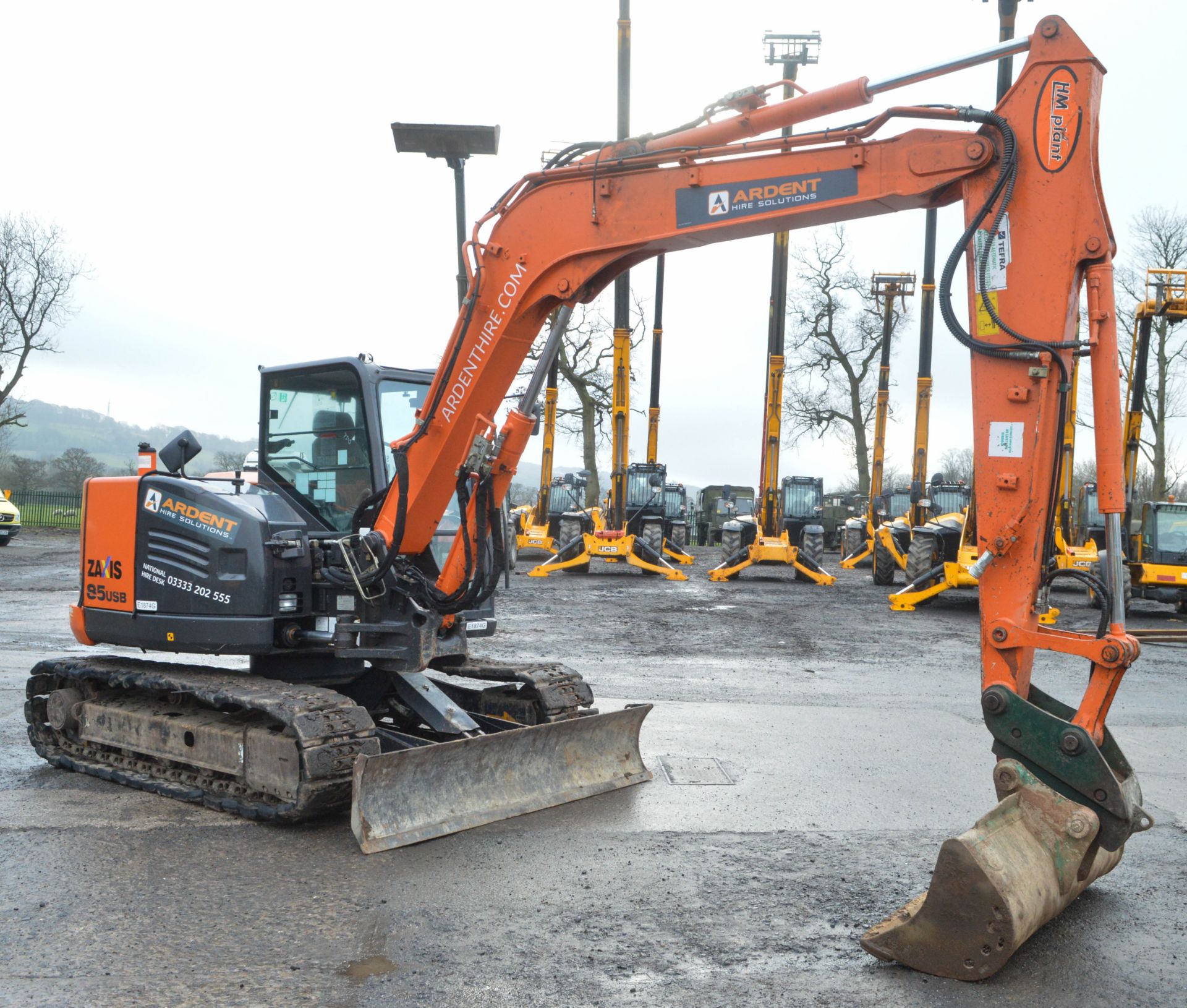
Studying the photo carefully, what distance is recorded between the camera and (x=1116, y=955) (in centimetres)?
439

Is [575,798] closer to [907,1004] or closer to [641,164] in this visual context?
[907,1004]

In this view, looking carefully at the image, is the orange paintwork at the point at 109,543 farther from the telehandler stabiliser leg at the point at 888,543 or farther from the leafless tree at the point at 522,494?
the leafless tree at the point at 522,494

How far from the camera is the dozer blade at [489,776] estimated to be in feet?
18.4

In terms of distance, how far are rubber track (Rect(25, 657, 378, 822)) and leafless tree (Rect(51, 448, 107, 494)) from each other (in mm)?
39371

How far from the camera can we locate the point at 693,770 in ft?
24.2

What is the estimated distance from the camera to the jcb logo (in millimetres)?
7117

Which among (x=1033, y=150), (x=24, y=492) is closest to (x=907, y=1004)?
(x=1033, y=150)

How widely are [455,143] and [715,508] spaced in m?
33.9

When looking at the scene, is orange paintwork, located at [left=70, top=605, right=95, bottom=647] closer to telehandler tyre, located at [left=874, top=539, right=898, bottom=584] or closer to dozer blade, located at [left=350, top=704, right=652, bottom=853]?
dozer blade, located at [left=350, top=704, right=652, bottom=853]

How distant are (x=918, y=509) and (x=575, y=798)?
18.1 metres

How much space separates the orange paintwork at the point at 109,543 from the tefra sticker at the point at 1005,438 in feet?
16.9

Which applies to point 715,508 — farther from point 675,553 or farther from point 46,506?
point 46,506

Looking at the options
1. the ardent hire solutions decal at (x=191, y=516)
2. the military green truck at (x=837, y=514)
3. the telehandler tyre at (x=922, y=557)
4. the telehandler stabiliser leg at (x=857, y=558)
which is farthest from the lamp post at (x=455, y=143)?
the military green truck at (x=837, y=514)

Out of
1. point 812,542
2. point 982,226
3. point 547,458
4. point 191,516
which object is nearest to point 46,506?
point 547,458
